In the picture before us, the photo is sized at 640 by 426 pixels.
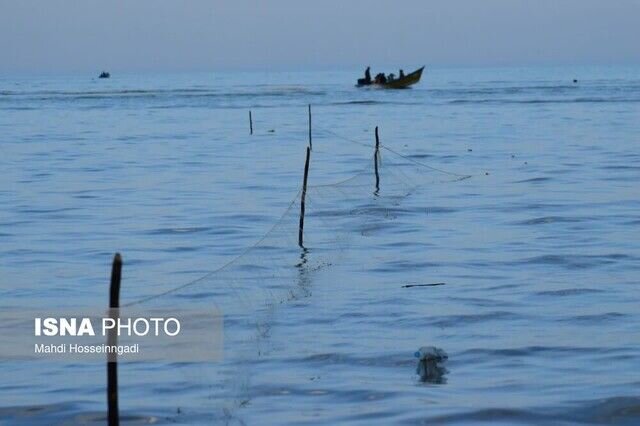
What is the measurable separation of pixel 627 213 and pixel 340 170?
12337mm

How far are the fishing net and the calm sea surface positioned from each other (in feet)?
0.14

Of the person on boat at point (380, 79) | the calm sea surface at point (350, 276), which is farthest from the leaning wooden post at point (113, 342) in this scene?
the person on boat at point (380, 79)

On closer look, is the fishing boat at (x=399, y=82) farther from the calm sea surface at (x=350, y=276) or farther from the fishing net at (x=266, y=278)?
the fishing net at (x=266, y=278)

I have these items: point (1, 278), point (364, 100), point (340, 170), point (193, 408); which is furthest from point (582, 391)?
point (364, 100)

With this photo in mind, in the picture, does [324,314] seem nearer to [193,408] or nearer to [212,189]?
[193,408]

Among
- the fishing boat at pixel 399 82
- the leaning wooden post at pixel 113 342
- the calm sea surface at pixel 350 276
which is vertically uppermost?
the leaning wooden post at pixel 113 342

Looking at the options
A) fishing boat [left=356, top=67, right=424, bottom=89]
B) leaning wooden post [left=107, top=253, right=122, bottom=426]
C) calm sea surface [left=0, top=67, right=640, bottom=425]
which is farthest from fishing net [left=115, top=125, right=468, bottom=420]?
fishing boat [left=356, top=67, right=424, bottom=89]

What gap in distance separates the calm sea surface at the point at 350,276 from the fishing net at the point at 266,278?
0.04 metres

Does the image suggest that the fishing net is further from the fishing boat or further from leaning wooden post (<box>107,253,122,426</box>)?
the fishing boat

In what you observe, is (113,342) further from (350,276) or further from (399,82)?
(399,82)

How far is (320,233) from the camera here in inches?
746

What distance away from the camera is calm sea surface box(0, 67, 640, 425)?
964 cm

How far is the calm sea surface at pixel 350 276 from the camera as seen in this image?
380 inches

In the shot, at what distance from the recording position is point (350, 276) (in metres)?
15.3
